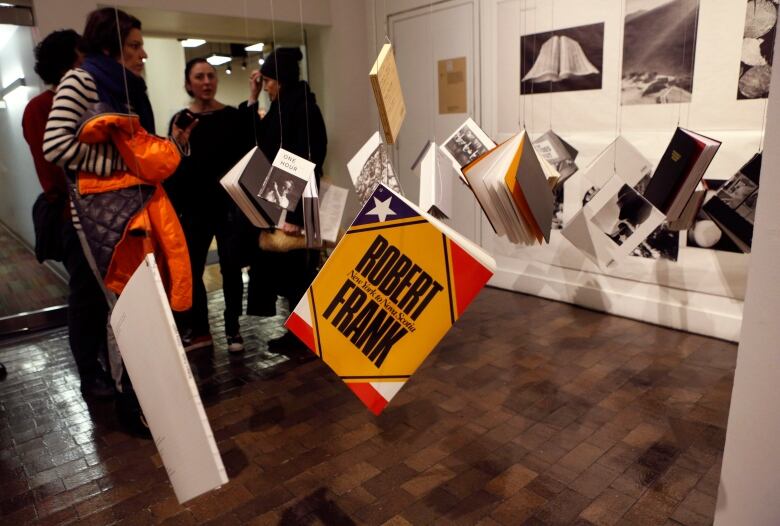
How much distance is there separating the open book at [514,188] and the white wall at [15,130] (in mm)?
3050

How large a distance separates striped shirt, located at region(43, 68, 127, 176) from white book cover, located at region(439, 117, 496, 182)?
3.52 ft

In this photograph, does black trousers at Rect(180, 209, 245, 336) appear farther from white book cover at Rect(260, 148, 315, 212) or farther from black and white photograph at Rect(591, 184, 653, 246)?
black and white photograph at Rect(591, 184, 653, 246)

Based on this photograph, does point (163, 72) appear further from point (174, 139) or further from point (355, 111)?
point (174, 139)

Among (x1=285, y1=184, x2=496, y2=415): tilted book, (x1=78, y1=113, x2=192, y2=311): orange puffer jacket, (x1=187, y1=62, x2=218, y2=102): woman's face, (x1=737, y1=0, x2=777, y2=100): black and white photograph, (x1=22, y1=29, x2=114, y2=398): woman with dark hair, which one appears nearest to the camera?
(x1=285, y1=184, x2=496, y2=415): tilted book

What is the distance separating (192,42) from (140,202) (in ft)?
9.99

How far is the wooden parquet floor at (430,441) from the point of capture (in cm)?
178

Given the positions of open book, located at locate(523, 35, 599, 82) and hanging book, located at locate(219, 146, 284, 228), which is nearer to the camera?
hanging book, located at locate(219, 146, 284, 228)

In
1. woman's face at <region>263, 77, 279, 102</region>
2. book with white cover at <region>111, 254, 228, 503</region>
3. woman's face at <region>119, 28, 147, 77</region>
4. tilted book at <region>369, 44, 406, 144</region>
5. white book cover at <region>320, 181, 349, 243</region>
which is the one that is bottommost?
book with white cover at <region>111, 254, 228, 503</region>

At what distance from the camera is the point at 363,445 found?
2.12 metres

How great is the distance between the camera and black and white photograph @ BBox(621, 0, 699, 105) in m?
2.84

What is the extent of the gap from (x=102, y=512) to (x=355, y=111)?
354 centimetres

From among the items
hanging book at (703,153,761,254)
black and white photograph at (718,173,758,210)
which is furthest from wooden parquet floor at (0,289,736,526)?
black and white photograph at (718,173,758,210)

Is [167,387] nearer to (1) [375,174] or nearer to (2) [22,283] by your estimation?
(1) [375,174]

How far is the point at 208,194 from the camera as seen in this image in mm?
2971
